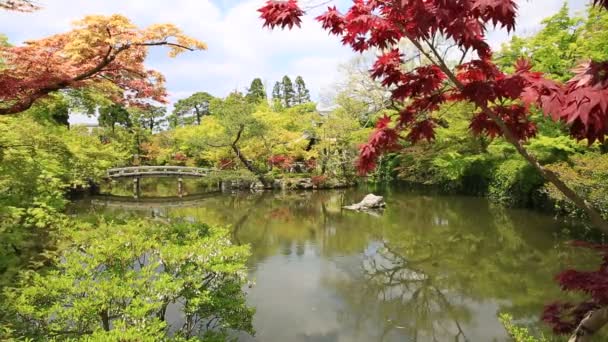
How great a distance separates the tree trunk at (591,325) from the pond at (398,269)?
12.2ft

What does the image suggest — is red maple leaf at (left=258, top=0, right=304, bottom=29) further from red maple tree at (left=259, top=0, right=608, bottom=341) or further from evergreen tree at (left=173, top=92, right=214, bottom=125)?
evergreen tree at (left=173, top=92, right=214, bottom=125)

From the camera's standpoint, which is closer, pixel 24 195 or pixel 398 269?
pixel 24 195

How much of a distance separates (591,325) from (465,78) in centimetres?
151

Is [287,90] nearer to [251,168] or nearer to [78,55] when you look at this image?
[251,168]

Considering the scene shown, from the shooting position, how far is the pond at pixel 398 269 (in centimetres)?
579

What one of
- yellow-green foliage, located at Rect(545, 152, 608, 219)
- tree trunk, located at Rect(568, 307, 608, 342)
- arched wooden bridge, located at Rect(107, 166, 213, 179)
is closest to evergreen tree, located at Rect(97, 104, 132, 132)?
arched wooden bridge, located at Rect(107, 166, 213, 179)

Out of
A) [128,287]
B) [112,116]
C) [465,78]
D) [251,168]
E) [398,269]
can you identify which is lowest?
[398,269]

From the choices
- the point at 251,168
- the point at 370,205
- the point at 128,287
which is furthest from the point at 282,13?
the point at 251,168

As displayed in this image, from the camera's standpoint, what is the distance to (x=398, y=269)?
8281 millimetres

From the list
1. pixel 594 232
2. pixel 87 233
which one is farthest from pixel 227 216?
pixel 594 232

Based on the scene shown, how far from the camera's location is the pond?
5793mm

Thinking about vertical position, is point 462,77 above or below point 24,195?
above

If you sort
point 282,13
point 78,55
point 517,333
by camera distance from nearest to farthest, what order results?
point 282,13
point 517,333
point 78,55

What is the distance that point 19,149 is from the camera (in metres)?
5.70
